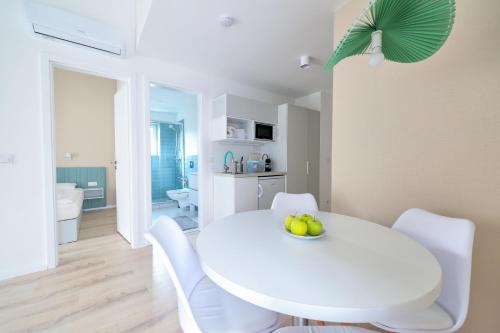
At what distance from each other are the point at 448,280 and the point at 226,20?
2.30 m

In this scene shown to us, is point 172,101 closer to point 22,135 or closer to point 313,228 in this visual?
point 22,135

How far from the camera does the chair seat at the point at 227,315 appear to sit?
0.78 metres

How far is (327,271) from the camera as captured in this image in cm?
65

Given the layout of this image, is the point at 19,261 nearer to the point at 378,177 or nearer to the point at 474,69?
the point at 378,177

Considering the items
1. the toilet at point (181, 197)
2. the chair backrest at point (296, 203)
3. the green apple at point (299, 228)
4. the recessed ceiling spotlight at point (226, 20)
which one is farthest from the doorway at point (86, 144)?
the green apple at point (299, 228)

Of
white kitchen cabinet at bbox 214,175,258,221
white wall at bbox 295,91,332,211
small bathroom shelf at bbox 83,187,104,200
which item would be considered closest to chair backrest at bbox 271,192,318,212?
white kitchen cabinet at bbox 214,175,258,221

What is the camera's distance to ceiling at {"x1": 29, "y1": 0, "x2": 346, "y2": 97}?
1721mm

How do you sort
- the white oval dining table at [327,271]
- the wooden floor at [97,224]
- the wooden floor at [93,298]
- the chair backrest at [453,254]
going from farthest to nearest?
the wooden floor at [97,224]
the wooden floor at [93,298]
the chair backrest at [453,254]
the white oval dining table at [327,271]

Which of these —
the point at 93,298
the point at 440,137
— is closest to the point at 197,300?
the point at 93,298

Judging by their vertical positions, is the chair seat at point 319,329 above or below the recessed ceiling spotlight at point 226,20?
below

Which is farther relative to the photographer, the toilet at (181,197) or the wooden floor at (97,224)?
the toilet at (181,197)

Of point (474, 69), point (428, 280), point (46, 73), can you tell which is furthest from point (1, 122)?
point (474, 69)

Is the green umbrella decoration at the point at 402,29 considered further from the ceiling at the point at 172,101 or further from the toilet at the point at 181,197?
the toilet at the point at 181,197

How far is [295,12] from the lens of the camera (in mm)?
1754
